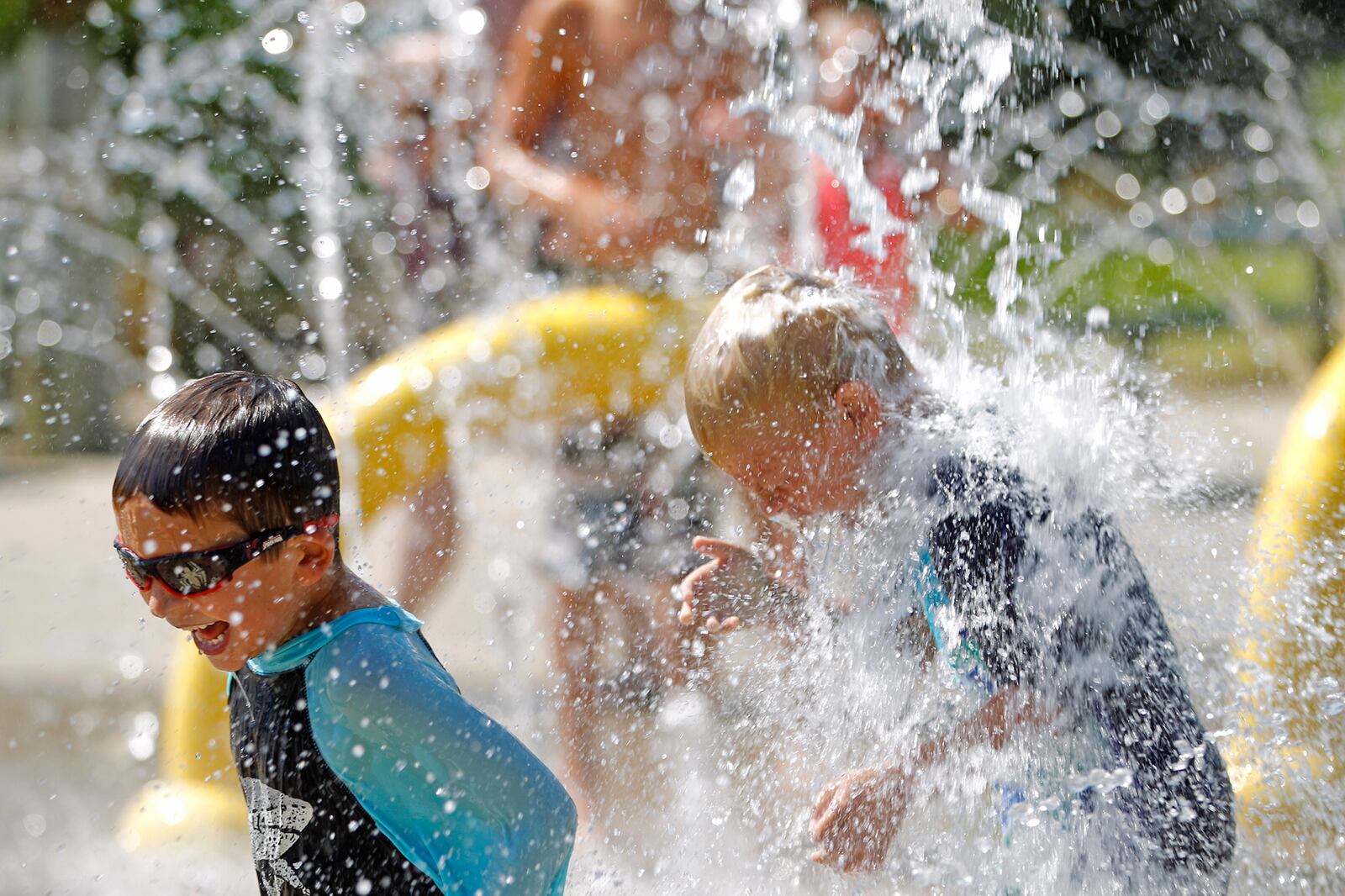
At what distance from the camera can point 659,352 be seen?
321 cm

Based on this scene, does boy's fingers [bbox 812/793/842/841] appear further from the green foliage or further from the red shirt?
the green foliage

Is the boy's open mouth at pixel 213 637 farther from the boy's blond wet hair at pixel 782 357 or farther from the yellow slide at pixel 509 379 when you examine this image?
the yellow slide at pixel 509 379

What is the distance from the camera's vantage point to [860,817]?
182 centimetres

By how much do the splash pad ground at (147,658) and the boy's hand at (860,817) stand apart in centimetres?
46

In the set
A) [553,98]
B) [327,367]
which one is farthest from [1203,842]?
[327,367]

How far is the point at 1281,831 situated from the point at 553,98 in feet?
8.56

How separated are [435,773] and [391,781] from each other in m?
0.06

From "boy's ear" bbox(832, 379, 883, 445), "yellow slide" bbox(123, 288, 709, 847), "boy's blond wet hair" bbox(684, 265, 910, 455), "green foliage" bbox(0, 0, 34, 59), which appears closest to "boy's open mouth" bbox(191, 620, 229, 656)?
"boy's blond wet hair" bbox(684, 265, 910, 455)

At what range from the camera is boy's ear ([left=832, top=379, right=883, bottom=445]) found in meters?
1.96

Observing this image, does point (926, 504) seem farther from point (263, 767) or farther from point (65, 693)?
point (65, 693)

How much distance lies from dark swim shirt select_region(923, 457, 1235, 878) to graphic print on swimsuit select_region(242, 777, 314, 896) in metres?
0.96

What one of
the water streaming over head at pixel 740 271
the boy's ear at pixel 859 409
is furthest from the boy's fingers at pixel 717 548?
the boy's ear at pixel 859 409

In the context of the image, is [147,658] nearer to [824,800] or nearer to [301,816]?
[301,816]

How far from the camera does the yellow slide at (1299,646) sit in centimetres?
232
